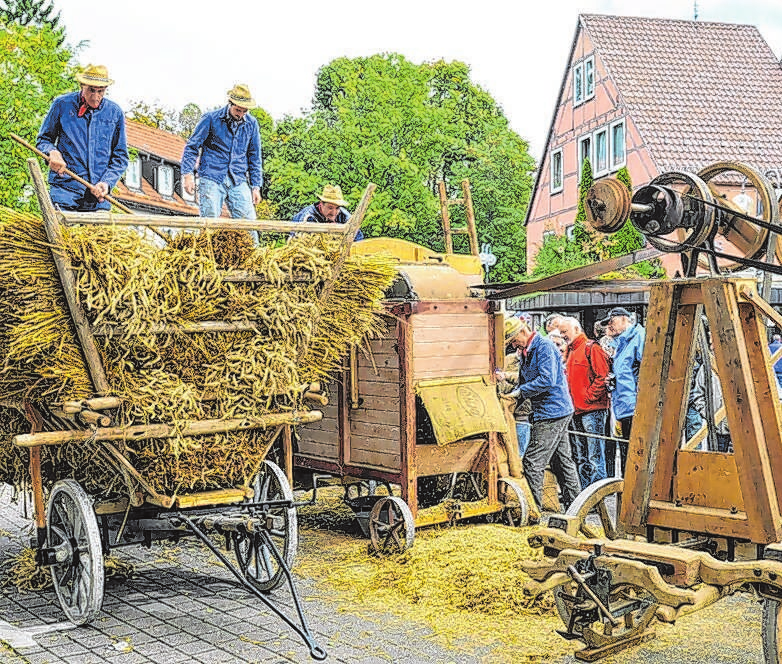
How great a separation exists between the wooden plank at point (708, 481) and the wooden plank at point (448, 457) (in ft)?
10.7

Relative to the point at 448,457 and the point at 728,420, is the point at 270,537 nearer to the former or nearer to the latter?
the point at 448,457

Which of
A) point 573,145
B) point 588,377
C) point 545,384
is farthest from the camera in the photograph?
point 573,145

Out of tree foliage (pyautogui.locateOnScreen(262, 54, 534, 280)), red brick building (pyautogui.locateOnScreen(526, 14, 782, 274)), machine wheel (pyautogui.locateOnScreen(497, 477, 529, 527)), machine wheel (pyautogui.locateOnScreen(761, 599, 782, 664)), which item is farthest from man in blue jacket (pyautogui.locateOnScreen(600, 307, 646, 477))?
tree foliage (pyautogui.locateOnScreen(262, 54, 534, 280))

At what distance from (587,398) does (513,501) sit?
2.21 metres

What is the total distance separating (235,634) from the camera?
6.39m

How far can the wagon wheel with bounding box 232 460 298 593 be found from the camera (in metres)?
7.21

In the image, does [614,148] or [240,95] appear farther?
[614,148]

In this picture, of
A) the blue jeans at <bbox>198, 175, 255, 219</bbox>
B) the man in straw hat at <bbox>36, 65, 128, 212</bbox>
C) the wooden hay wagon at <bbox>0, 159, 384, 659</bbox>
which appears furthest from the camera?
the blue jeans at <bbox>198, 175, 255, 219</bbox>

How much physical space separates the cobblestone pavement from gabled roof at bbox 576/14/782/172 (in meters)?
23.3

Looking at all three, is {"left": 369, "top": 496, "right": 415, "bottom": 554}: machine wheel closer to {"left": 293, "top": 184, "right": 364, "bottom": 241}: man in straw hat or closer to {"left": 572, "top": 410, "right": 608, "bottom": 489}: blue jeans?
{"left": 293, "top": 184, "right": 364, "bottom": 241}: man in straw hat

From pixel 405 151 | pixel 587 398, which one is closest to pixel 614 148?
pixel 405 151

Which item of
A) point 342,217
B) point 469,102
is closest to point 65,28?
point 469,102

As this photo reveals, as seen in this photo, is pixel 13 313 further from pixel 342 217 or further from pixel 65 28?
pixel 65 28

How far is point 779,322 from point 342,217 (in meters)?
5.72
